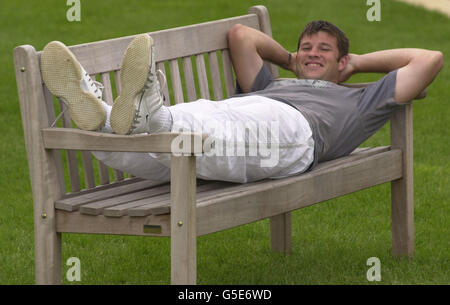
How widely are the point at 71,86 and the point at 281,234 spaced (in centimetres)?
177

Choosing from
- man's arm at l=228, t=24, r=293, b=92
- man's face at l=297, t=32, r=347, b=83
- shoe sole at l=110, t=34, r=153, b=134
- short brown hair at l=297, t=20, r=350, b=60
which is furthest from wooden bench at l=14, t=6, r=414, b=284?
short brown hair at l=297, t=20, r=350, b=60

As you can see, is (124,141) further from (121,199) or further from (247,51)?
(247,51)

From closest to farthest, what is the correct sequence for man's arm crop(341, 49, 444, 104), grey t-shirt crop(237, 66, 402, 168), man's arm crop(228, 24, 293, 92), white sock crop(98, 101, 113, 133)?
1. white sock crop(98, 101, 113, 133)
2. grey t-shirt crop(237, 66, 402, 168)
3. man's arm crop(341, 49, 444, 104)
4. man's arm crop(228, 24, 293, 92)

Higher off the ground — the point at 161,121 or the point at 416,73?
the point at 416,73

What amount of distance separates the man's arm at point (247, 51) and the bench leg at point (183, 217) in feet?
4.81

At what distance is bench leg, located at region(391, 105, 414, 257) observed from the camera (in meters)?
4.52

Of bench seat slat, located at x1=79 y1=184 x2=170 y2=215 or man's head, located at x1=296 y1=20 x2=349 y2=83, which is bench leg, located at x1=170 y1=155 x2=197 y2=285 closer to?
bench seat slat, located at x1=79 y1=184 x2=170 y2=215

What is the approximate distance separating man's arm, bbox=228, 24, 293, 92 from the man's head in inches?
7.6

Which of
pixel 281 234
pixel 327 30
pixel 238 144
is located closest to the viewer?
pixel 238 144

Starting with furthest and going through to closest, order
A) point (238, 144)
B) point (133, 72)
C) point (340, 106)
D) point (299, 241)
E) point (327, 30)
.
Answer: point (299, 241), point (327, 30), point (340, 106), point (238, 144), point (133, 72)

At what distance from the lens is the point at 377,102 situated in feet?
14.1

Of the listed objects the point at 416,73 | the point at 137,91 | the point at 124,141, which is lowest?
the point at 124,141

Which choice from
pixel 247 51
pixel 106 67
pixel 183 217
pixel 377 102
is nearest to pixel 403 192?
pixel 377 102

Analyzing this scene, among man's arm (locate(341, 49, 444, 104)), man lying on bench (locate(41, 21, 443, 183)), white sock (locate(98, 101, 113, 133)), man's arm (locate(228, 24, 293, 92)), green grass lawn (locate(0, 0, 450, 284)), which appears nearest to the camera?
man lying on bench (locate(41, 21, 443, 183))
